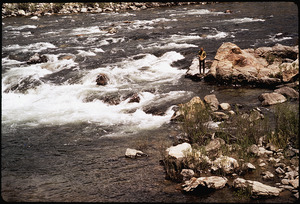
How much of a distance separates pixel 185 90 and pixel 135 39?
1085cm

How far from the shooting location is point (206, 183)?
558 cm

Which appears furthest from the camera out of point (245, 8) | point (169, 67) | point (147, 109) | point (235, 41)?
point (245, 8)

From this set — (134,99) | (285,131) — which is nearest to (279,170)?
(285,131)

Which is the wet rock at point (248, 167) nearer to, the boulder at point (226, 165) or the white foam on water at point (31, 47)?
the boulder at point (226, 165)

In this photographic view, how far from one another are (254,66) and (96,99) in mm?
6914

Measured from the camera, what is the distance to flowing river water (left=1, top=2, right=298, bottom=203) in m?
6.26

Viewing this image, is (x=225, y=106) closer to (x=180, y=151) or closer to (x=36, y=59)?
(x=180, y=151)

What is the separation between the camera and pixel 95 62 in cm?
1683

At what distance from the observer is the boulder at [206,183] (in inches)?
220

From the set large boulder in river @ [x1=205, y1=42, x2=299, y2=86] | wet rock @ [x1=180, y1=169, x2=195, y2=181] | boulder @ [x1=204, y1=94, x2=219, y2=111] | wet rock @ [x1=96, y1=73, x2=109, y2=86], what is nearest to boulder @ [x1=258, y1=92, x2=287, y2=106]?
boulder @ [x1=204, y1=94, x2=219, y2=111]

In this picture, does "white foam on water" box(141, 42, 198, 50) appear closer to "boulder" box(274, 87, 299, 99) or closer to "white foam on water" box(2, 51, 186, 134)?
"white foam on water" box(2, 51, 186, 134)

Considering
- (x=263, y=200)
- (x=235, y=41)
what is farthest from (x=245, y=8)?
(x=263, y=200)

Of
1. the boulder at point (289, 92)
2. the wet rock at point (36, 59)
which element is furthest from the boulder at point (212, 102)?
the wet rock at point (36, 59)

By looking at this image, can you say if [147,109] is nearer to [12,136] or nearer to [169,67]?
[12,136]
